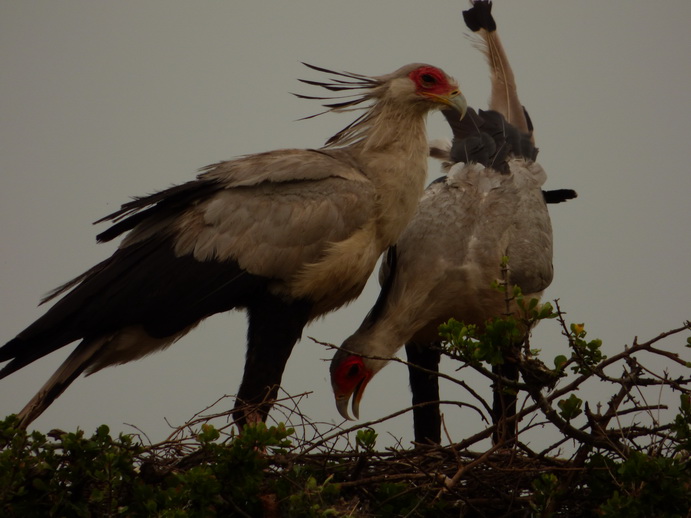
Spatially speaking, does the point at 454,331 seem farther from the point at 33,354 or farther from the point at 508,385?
the point at 33,354

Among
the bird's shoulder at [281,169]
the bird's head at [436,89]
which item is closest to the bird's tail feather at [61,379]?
the bird's shoulder at [281,169]

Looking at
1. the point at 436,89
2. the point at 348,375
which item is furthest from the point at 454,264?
the point at 436,89

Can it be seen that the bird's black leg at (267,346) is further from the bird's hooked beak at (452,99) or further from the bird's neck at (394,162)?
the bird's hooked beak at (452,99)

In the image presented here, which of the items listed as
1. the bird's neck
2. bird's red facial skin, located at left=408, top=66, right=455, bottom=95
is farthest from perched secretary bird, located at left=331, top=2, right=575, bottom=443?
bird's red facial skin, located at left=408, top=66, right=455, bottom=95

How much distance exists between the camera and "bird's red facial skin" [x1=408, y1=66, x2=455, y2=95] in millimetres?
5746

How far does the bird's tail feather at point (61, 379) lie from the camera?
4.86 m

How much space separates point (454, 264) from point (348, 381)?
0.88 metres

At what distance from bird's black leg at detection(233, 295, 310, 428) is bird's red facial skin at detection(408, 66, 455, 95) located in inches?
55.9

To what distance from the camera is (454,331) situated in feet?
13.4

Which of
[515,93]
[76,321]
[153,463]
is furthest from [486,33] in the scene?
[153,463]

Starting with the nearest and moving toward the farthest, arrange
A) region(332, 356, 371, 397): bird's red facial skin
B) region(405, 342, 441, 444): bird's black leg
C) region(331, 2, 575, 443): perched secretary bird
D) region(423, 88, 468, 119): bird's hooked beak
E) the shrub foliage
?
the shrub foliage < region(423, 88, 468, 119): bird's hooked beak < region(332, 356, 371, 397): bird's red facial skin < region(331, 2, 575, 443): perched secretary bird < region(405, 342, 441, 444): bird's black leg

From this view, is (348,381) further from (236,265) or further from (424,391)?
(236,265)

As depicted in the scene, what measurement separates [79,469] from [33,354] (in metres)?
1.02

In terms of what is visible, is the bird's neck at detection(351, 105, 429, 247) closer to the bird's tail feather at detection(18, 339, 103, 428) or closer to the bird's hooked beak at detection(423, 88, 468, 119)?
the bird's hooked beak at detection(423, 88, 468, 119)
